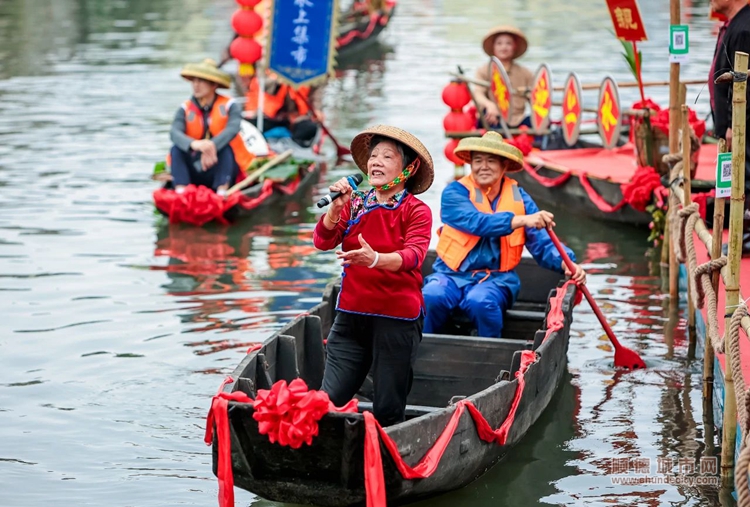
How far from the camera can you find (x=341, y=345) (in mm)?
5371

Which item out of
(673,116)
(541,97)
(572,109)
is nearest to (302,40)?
(541,97)

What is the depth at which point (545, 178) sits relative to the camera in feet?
36.7

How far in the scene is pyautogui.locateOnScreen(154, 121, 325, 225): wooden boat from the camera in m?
10.9

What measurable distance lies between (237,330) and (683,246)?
2981 mm

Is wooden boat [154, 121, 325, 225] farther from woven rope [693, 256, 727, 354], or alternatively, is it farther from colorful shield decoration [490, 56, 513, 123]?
woven rope [693, 256, 727, 354]

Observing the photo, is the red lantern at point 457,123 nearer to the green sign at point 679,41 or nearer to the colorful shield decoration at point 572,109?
the colorful shield decoration at point 572,109

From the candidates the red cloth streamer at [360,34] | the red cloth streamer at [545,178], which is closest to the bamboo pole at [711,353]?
the red cloth streamer at [545,178]

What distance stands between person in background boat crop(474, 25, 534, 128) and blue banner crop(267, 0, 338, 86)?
1.62 metres

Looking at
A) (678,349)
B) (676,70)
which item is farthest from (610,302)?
(676,70)

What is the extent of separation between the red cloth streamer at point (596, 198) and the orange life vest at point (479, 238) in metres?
3.61

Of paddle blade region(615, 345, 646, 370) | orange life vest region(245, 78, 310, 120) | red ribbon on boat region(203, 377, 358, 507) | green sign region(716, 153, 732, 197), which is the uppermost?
orange life vest region(245, 78, 310, 120)

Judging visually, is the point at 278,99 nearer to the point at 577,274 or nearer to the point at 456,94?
the point at 456,94

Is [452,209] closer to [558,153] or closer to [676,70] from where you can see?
[676,70]

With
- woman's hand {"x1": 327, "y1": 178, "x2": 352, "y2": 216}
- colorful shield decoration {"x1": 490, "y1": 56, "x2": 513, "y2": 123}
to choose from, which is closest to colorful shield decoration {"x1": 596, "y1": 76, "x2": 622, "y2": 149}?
colorful shield decoration {"x1": 490, "y1": 56, "x2": 513, "y2": 123}
